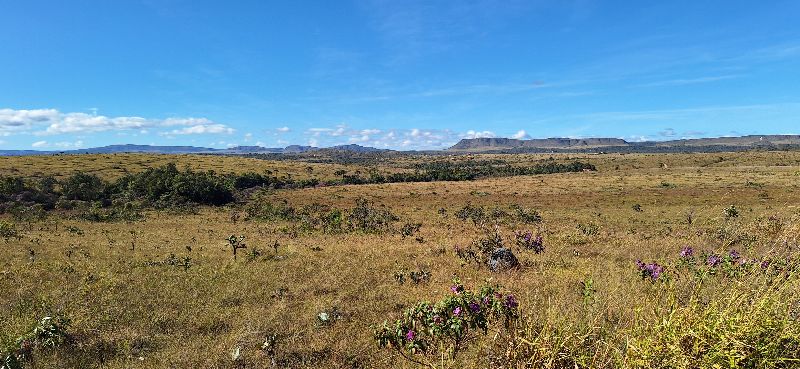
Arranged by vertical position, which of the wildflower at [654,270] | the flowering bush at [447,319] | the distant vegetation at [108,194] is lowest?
the distant vegetation at [108,194]

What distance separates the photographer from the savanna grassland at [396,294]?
3.77 metres

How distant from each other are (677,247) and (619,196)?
126 feet

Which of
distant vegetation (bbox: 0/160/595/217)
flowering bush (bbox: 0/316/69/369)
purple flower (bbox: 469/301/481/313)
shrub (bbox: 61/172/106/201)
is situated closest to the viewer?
purple flower (bbox: 469/301/481/313)

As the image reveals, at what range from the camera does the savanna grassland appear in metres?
3.77

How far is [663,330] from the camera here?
3.76 metres

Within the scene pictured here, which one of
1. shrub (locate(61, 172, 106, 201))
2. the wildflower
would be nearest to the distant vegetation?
shrub (locate(61, 172, 106, 201))

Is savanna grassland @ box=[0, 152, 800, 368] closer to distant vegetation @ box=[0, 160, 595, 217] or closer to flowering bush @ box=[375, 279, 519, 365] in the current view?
flowering bush @ box=[375, 279, 519, 365]

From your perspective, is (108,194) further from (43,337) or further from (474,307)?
(474,307)

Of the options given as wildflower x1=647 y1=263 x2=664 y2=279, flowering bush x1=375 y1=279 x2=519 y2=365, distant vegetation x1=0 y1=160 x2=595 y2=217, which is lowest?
distant vegetation x1=0 y1=160 x2=595 y2=217

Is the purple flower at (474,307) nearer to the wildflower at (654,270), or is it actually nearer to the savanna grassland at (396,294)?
the savanna grassland at (396,294)

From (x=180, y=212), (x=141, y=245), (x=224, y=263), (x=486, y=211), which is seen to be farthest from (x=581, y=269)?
(x=180, y=212)

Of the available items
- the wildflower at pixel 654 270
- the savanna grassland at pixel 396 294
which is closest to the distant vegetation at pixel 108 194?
the savanna grassland at pixel 396 294

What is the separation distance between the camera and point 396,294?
40.6 feet

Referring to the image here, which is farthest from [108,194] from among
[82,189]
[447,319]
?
[447,319]
